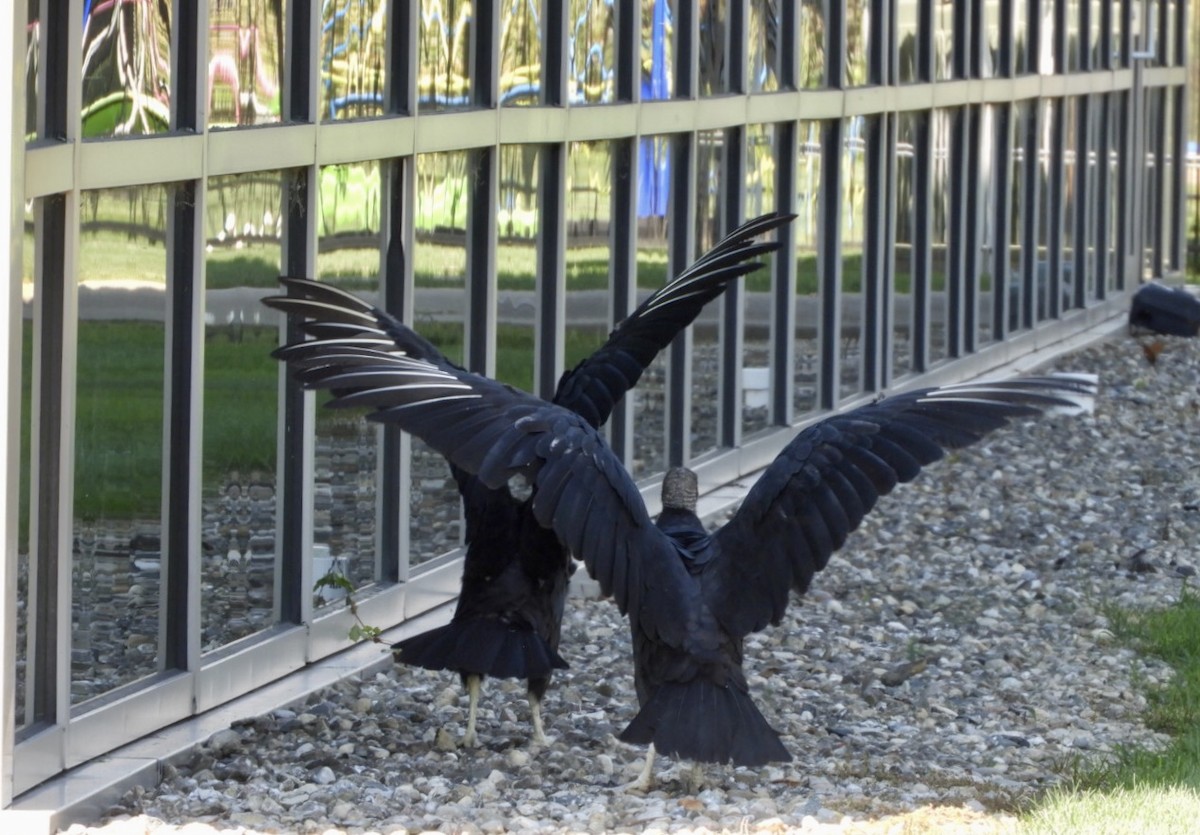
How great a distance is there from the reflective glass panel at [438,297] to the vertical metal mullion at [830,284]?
516 centimetres

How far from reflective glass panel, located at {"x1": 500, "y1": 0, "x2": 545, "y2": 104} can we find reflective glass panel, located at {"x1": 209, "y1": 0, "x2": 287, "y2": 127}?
6.25ft

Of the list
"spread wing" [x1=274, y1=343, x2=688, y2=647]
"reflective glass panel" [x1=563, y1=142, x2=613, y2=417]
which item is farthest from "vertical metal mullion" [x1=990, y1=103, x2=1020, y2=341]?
"spread wing" [x1=274, y1=343, x2=688, y2=647]

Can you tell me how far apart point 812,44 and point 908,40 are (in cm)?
224

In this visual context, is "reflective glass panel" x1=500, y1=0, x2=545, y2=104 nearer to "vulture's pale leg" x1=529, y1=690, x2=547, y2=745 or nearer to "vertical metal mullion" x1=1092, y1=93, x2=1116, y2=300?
"vulture's pale leg" x1=529, y1=690, x2=547, y2=745

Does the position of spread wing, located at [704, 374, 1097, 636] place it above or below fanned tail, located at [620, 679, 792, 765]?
above

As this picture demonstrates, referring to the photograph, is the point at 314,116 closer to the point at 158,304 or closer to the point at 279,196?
the point at 279,196

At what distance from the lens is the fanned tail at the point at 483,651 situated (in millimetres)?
6406

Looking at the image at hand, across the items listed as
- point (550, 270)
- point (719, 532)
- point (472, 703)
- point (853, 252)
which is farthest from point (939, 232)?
point (719, 532)

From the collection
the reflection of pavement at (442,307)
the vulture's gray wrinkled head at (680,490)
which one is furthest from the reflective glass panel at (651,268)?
the vulture's gray wrinkled head at (680,490)

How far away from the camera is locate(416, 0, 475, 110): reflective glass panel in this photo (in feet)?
28.1

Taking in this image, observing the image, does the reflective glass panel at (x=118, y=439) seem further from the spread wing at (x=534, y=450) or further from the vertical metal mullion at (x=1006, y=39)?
the vertical metal mullion at (x=1006, y=39)

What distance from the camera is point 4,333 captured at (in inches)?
214

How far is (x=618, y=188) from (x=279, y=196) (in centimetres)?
353

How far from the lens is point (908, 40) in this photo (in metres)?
15.4
